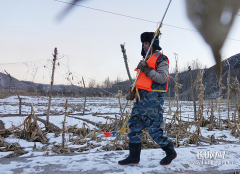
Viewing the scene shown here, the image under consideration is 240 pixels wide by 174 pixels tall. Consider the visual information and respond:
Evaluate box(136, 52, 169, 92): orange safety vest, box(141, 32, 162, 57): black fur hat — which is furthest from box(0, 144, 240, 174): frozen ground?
box(141, 32, 162, 57): black fur hat

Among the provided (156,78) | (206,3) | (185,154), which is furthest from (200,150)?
(206,3)

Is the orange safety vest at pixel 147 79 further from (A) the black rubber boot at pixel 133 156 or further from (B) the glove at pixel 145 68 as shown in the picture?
(A) the black rubber boot at pixel 133 156

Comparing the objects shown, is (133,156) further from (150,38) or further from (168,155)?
(150,38)

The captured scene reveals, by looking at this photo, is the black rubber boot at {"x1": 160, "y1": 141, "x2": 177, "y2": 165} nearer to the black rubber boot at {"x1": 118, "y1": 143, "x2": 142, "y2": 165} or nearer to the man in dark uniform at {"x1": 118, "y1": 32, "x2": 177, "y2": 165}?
the man in dark uniform at {"x1": 118, "y1": 32, "x2": 177, "y2": 165}

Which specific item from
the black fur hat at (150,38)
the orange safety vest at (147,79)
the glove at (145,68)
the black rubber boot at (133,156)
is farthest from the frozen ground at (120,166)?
the black fur hat at (150,38)

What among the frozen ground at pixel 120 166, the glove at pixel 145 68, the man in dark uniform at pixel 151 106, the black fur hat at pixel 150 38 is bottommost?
the frozen ground at pixel 120 166

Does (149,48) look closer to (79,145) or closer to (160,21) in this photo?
(160,21)

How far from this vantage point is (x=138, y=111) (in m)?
1.96

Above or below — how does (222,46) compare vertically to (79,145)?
above

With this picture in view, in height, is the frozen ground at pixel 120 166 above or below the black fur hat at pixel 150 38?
below

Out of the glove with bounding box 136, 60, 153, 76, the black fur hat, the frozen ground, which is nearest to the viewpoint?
the frozen ground

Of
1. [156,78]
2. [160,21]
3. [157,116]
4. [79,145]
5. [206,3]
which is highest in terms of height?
[160,21]

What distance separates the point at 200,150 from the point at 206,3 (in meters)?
2.12

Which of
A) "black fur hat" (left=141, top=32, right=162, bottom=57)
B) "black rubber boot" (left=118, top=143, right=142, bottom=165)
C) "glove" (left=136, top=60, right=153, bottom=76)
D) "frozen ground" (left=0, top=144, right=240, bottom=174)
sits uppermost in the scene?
"black fur hat" (left=141, top=32, right=162, bottom=57)
